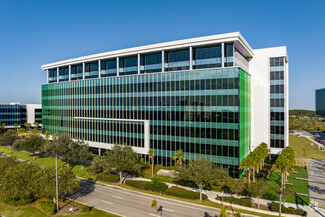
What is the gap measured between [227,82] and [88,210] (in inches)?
1330

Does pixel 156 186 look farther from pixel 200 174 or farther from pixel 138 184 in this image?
pixel 200 174

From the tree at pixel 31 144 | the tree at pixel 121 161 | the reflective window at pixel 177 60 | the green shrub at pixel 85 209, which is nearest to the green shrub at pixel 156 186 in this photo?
the tree at pixel 121 161

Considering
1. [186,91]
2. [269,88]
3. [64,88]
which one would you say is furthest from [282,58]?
[64,88]

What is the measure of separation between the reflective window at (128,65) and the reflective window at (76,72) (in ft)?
59.5

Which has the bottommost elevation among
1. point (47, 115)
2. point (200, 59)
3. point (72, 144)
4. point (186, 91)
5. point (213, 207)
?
point (213, 207)

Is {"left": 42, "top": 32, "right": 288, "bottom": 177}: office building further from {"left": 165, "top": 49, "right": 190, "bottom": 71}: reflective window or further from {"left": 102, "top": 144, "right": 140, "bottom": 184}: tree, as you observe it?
{"left": 102, "top": 144, "right": 140, "bottom": 184}: tree

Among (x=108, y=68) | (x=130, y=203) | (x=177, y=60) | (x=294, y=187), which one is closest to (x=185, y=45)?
(x=177, y=60)

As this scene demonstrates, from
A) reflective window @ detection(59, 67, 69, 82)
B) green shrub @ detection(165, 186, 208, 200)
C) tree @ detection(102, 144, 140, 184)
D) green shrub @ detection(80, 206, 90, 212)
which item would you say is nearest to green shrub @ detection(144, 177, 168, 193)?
green shrub @ detection(165, 186, 208, 200)

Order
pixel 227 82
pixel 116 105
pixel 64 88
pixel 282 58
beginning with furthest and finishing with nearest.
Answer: pixel 64 88 → pixel 116 105 → pixel 282 58 → pixel 227 82

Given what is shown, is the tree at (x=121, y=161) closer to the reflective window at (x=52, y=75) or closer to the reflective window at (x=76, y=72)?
the reflective window at (x=76, y=72)

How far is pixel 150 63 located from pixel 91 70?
22.6m

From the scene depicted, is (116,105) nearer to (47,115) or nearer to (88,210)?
(88,210)

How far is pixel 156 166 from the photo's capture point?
163 feet

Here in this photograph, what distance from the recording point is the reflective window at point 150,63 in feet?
171
